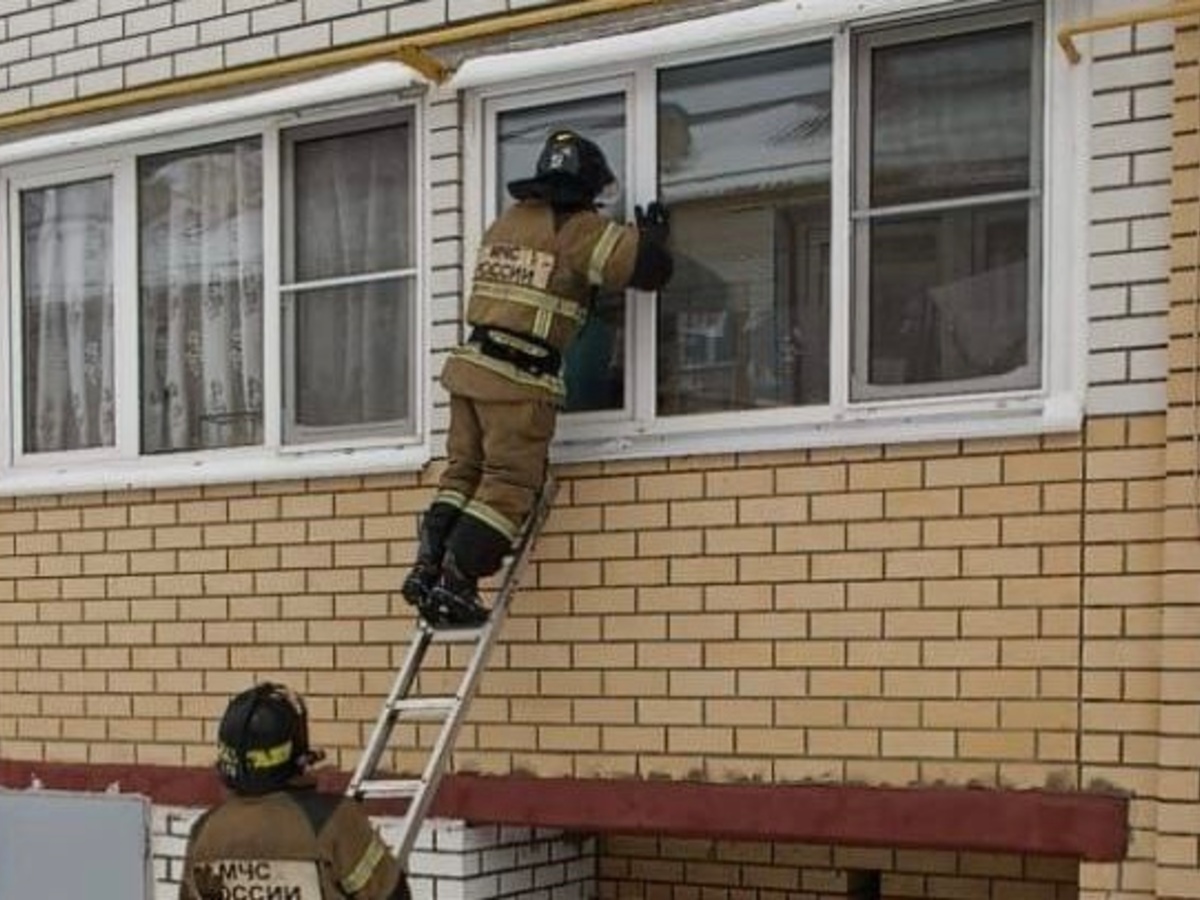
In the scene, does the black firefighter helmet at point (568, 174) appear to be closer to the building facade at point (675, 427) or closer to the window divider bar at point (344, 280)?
the building facade at point (675, 427)

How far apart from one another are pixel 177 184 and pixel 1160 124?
328 centimetres

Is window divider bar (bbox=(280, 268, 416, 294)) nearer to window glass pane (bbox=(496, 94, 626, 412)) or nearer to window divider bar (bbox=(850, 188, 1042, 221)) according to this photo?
window glass pane (bbox=(496, 94, 626, 412))

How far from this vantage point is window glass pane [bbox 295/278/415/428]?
5809 mm

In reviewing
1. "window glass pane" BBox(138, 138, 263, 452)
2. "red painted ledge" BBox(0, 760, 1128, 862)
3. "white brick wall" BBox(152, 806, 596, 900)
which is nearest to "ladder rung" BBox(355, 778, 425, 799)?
"white brick wall" BBox(152, 806, 596, 900)

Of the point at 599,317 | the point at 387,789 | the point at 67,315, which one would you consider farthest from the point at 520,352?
the point at 67,315

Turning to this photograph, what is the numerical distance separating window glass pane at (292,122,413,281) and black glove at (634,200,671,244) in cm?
92

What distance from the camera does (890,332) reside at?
16.5 ft

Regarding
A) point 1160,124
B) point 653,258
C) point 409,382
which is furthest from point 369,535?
point 1160,124

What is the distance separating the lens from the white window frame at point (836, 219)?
4695 millimetres

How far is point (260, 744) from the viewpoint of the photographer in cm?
448

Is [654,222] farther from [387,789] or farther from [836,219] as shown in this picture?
[387,789]

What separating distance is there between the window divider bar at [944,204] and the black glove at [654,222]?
1.70 feet

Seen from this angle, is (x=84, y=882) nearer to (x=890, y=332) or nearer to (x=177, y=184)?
(x=177, y=184)

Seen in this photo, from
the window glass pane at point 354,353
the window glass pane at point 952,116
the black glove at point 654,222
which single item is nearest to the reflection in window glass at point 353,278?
the window glass pane at point 354,353
